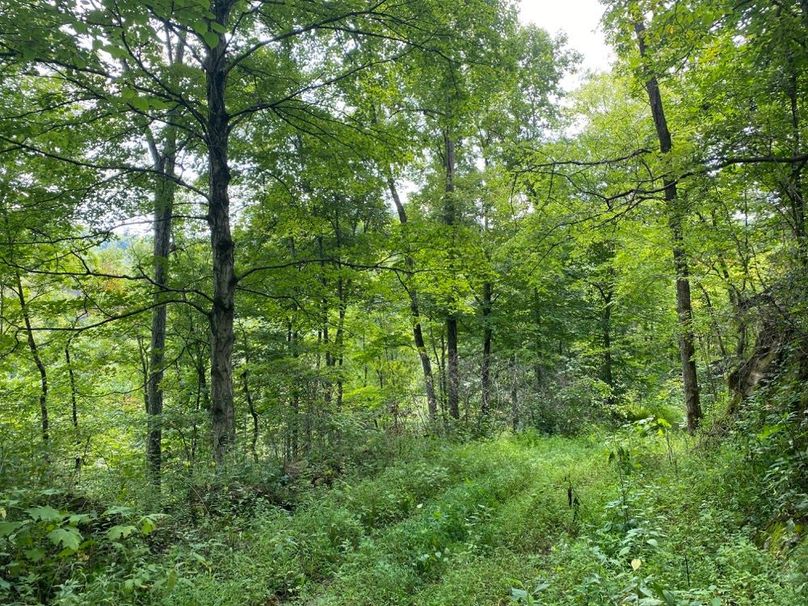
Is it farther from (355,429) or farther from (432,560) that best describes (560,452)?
(432,560)

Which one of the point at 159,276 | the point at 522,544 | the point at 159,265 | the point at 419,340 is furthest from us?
the point at 419,340

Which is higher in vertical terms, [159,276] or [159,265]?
[159,265]

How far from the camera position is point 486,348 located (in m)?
15.6

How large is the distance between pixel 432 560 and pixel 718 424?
4.38 metres

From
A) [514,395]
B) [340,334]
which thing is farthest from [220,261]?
[514,395]

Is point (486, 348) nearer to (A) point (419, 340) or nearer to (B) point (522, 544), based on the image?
(A) point (419, 340)

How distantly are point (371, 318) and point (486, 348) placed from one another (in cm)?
428

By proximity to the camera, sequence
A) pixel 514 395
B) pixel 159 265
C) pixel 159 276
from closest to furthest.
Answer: pixel 159 265
pixel 159 276
pixel 514 395

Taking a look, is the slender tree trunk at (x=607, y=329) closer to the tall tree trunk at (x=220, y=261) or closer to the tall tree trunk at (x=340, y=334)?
the tall tree trunk at (x=340, y=334)

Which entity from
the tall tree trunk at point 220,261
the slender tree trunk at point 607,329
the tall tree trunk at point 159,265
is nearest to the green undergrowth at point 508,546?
the tall tree trunk at point 220,261

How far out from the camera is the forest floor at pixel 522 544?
3.30m

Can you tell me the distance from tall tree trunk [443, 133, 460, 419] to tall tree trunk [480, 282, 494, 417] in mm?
753

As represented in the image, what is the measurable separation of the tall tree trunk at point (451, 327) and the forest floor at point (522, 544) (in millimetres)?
5635

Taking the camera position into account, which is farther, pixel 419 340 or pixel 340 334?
pixel 419 340
